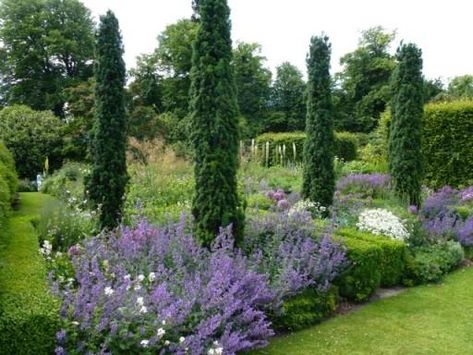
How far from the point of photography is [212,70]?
5141 millimetres

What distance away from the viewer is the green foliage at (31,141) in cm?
1873

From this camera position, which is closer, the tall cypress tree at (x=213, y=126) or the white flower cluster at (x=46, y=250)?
the white flower cluster at (x=46, y=250)

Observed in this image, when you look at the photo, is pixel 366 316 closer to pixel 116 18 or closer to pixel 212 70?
pixel 212 70

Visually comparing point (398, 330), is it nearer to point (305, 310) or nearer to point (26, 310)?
point (305, 310)

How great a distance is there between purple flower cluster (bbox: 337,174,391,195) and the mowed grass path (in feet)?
15.0

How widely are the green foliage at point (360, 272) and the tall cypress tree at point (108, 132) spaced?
292cm

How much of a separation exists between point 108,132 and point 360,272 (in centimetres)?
354

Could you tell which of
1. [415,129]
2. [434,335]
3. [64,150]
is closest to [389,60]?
[64,150]

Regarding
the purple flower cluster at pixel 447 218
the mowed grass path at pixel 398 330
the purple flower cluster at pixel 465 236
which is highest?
the purple flower cluster at pixel 447 218

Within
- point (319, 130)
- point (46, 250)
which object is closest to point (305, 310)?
point (46, 250)

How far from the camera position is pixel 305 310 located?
4770 mm

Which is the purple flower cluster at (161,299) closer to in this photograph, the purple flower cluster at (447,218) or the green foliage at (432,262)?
the green foliage at (432,262)

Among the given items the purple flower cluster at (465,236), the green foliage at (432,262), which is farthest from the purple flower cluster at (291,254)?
the purple flower cluster at (465,236)

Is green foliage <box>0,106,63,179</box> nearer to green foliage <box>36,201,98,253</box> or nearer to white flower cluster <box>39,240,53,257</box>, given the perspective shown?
green foliage <box>36,201,98,253</box>
